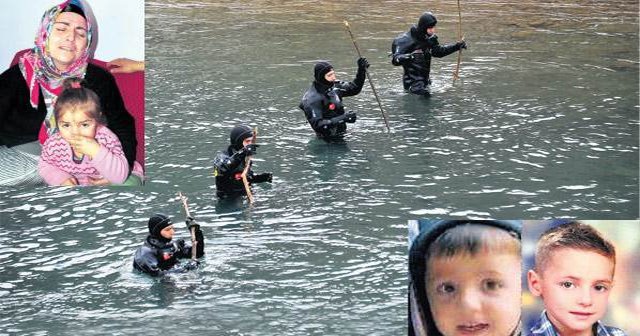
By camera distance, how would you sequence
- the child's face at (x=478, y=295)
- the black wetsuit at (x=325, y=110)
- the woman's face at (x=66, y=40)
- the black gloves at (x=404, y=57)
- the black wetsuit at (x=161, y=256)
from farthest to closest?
1. the black gloves at (x=404, y=57)
2. the black wetsuit at (x=325, y=110)
3. the woman's face at (x=66, y=40)
4. the black wetsuit at (x=161, y=256)
5. the child's face at (x=478, y=295)

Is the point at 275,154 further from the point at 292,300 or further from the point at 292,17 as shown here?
the point at 292,17

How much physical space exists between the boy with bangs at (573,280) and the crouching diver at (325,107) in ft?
20.9

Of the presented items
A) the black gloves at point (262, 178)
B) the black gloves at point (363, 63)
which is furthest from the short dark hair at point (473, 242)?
the black gloves at point (363, 63)

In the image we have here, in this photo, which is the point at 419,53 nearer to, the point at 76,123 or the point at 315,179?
the point at 315,179

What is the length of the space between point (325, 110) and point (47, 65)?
13.0 ft

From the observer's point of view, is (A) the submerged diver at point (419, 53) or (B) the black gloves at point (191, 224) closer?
(B) the black gloves at point (191, 224)

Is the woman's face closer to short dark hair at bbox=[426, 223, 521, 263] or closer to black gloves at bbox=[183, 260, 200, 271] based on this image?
black gloves at bbox=[183, 260, 200, 271]

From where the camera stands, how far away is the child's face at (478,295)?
9.53m

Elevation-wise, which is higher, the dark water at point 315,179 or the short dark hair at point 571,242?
the short dark hair at point 571,242

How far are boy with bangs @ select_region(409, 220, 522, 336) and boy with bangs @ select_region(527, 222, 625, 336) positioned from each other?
0.18 metres

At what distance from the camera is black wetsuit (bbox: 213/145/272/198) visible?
13.8 meters

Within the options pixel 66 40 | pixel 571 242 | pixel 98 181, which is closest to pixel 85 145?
pixel 98 181

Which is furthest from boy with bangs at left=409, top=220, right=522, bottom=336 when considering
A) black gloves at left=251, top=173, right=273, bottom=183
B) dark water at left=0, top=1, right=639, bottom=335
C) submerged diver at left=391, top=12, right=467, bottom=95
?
submerged diver at left=391, top=12, right=467, bottom=95

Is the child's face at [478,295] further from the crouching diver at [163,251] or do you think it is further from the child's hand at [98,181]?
the child's hand at [98,181]
